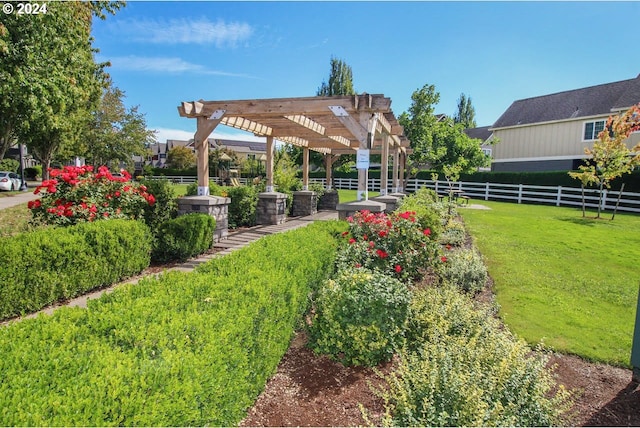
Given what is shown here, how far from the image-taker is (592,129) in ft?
71.8

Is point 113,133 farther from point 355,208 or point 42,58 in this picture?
point 355,208

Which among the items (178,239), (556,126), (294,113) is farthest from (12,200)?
(556,126)

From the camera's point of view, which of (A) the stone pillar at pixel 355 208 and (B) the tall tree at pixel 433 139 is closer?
(A) the stone pillar at pixel 355 208

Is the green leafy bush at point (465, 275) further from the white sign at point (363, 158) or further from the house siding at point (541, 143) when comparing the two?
the house siding at point (541, 143)

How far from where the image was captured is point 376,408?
102 inches

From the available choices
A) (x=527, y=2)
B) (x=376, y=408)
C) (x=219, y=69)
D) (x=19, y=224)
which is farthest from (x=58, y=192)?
(x=527, y=2)

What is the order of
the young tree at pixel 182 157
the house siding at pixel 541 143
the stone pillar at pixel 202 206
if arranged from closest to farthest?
the stone pillar at pixel 202 206
the house siding at pixel 541 143
the young tree at pixel 182 157

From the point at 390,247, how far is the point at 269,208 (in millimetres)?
6138

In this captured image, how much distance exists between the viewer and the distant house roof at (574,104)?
19984 millimetres

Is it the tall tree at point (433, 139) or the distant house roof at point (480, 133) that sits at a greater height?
the distant house roof at point (480, 133)

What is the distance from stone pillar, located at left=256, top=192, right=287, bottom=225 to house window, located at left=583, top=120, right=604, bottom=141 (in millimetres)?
21463

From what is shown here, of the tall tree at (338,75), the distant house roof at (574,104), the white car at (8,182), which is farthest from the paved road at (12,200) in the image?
the distant house roof at (574,104)

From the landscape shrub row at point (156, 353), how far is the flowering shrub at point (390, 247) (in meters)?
1.65

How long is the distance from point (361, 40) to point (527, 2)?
108 inches
